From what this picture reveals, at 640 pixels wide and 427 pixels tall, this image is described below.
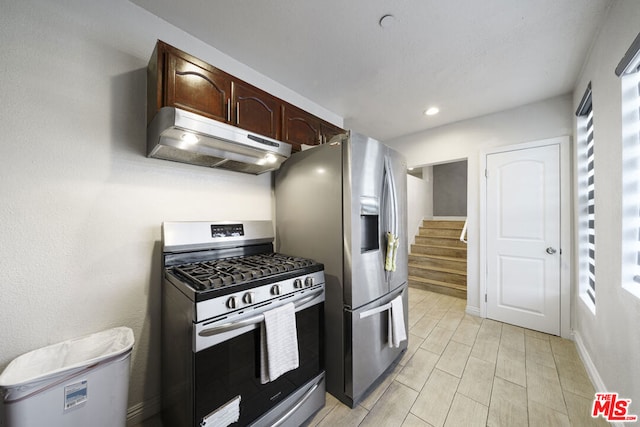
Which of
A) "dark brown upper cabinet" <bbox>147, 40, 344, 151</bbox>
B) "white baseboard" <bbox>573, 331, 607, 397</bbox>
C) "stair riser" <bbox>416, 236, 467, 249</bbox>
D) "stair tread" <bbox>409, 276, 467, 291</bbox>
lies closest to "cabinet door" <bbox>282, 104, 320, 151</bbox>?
"dark brown upper cabinet" <bbox>147, 40, 344, 151</bbox>

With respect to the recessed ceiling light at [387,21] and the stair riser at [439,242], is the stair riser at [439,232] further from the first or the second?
the recessed ceiling light at [387,21]

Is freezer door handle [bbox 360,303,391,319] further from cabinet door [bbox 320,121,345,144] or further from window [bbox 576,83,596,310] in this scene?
window [bbox 576,83,596,310]

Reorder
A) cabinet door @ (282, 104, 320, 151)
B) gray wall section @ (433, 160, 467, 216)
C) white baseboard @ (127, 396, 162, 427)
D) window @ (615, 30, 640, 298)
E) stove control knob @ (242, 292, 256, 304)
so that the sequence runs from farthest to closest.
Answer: gray wall section @ (433, 160, 467, 216), cabinet door @ (282, 104, 320, 151), white baseboard @ (127, 396, 162, 427), window @ (615, 30, 640, 298), stove control knob @ (242, 292, 256, 304)

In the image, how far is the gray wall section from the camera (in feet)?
19.9

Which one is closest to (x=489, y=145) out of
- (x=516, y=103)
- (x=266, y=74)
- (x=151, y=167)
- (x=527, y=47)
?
(x=516, y=103)

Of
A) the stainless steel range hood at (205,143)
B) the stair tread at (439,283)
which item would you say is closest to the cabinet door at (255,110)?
the stainless steel range hood at (205,143)

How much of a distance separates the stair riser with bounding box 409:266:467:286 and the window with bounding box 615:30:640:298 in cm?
258

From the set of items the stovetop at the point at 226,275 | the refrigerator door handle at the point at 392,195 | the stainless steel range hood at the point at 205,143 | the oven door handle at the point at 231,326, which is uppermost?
the stainless steel range hood at the point at 205,143

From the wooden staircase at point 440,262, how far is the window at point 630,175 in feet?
8.04

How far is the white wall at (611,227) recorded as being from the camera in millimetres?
1173

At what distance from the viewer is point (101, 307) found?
50.9 inches

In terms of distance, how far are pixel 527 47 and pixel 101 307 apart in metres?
3.39

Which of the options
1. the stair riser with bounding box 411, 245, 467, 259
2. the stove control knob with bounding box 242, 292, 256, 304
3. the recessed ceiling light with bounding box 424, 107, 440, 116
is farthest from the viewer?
the stair riser with bounding box 411, 245, 467, 259

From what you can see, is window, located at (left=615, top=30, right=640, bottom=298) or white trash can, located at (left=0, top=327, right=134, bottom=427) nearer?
white trash can, located at (left=0, top=327, right=134, bottom=427)
